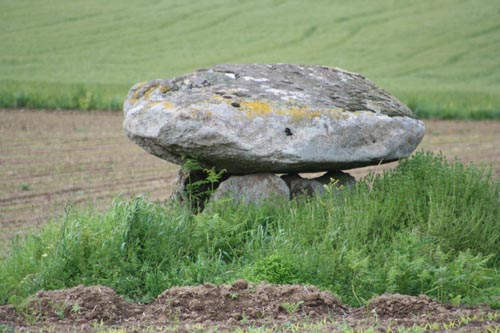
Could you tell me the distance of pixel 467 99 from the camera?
2475cm

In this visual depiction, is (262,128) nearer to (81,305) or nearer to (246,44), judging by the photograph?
(81,305)

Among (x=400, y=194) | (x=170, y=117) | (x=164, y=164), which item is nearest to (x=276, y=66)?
(x=170, y=117)

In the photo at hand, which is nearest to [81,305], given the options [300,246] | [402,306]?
[300,246]

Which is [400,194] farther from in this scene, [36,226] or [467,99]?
[467,99]

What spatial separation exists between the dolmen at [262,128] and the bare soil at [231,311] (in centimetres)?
246

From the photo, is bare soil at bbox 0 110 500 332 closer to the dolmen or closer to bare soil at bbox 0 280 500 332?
bare soil at bbox 0 280 500 332

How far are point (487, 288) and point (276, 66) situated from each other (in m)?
4.49

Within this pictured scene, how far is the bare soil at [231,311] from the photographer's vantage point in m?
5.23

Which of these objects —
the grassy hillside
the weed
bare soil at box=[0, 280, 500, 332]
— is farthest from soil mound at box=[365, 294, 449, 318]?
the grassy hillside

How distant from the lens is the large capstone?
8047 millimetres

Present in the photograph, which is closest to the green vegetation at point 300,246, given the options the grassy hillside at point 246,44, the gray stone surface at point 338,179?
Result: the gray stone surface at point 338,179

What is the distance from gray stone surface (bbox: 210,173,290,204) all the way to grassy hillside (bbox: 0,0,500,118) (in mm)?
15702

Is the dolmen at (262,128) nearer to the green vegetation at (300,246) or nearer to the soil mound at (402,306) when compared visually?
the green vegetation at (300,246)

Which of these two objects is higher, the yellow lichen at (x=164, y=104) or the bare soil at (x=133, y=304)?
the yellow lichen at (x=164, y=104)
